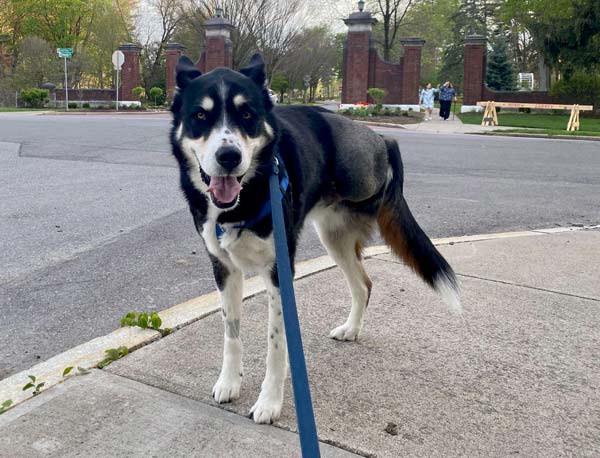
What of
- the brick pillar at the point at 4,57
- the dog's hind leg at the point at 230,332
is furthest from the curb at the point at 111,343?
the brick pillar at the point at 4,57

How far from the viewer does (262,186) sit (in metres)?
2.88

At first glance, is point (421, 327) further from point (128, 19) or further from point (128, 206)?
point (128, 19)

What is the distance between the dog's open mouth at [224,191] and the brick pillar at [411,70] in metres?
35.8

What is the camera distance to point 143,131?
19.2 meters

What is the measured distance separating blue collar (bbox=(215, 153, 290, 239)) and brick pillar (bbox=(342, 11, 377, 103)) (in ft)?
114

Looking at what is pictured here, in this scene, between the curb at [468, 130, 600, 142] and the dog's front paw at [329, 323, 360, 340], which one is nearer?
the dog's front paw at [329, 323, 360, 340]

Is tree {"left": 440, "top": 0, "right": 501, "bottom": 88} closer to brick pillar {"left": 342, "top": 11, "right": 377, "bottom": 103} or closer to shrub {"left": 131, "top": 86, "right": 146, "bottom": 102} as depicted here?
brick pillar {"left": 342, "top": 11, "right": 377, "bottom": 103}

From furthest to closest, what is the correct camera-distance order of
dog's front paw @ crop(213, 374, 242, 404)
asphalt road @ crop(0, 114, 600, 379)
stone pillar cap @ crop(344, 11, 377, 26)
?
1. stone pillar cap @ crop(344, 11, 377, 26)
2. asphalt road @ crop(0, 114, 600, 379)
3. dog's front paw @ crop(213, 374, 242, 404)

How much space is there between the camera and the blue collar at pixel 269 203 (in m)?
2.77

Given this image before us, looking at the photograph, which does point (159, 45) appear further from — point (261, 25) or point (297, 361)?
point (297, 361)

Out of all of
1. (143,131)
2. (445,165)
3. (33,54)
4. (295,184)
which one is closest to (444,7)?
(33,54)

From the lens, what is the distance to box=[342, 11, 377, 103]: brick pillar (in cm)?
3672

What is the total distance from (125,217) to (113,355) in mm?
4093

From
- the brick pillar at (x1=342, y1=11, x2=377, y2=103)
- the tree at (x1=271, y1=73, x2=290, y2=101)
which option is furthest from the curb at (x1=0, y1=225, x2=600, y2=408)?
the tree at (x1=271, y1=73, x2=290, y2=101)
